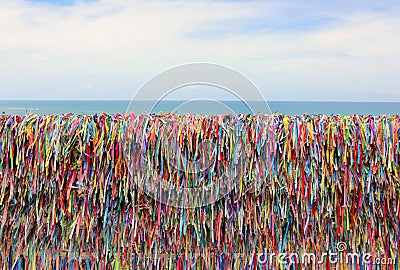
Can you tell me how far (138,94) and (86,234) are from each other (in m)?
0.85

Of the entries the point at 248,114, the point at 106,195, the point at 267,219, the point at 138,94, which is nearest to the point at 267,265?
the point at 267,219

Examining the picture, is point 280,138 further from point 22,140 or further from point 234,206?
point 22,140

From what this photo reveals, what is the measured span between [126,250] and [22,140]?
845 millimetres

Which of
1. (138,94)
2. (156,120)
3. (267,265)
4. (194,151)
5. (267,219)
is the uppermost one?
(138,94)

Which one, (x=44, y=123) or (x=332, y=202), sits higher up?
(x=44, y=123)

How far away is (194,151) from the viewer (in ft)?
6.32

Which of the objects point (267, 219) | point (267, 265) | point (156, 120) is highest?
point (156, 120)

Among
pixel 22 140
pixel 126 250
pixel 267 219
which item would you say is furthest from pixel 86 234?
pixel 267 219

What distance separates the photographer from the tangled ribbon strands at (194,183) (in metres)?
1.92

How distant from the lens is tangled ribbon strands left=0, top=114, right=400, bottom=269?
192cm

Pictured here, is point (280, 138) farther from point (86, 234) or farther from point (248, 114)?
point (86, 234)

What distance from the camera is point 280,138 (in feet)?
6.36

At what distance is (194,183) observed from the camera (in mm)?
1938

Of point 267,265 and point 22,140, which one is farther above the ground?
point 22,140
